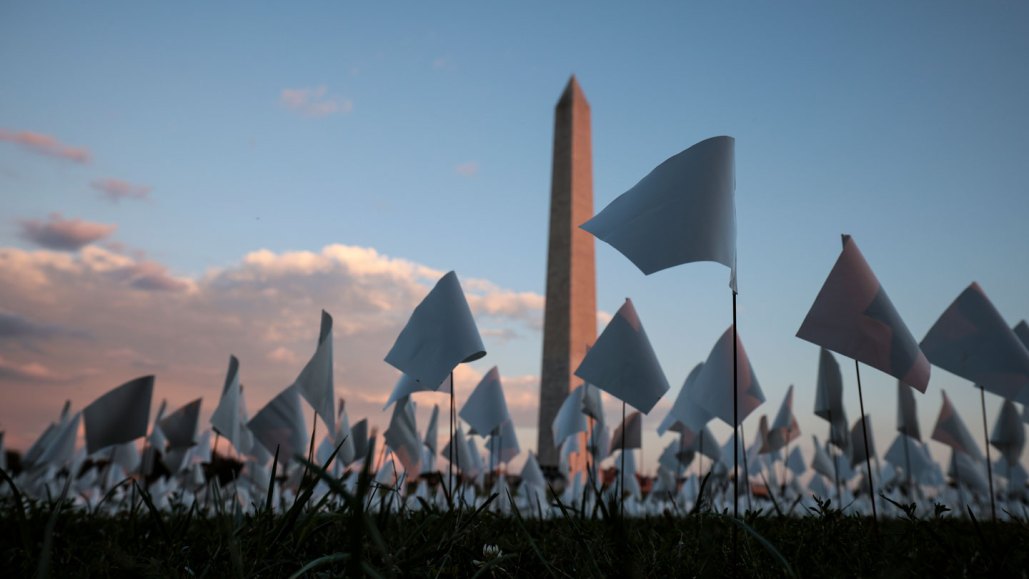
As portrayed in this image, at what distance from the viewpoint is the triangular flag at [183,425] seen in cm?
643

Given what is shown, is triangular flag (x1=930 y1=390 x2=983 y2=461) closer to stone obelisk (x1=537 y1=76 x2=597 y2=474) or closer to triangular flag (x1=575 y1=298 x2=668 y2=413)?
triangular flag (x1=575 y1=298 x2=668 y2=413)

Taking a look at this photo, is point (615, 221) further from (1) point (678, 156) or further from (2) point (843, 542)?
(2) point (843, 542)

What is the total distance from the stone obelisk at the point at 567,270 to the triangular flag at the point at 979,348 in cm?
1541

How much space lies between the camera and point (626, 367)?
339 cm

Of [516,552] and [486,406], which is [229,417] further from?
[516,552]

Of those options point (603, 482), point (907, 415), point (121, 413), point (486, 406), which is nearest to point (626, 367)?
point (603, 482)

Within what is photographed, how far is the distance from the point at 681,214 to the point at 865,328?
0.83 metres

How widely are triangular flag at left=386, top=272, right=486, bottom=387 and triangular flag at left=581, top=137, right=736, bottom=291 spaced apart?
46.0 inches

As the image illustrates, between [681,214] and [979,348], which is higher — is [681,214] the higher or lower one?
the higher one

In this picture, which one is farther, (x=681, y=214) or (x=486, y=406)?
(x=486, y=406)

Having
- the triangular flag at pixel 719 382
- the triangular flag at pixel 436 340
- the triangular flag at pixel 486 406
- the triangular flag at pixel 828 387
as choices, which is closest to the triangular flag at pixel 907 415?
the triangular flag at pixel 828 387

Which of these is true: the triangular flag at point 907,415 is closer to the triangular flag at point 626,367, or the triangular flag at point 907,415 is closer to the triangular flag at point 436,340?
the triangular flag at point 626,367

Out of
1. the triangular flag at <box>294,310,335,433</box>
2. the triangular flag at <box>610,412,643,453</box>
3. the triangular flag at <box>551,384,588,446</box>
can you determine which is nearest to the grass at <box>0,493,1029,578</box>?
the triangular flag at <box>294,310,335,433</box>

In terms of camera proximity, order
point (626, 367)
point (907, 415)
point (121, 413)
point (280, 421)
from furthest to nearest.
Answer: point (907, 415) < point (280, 421) < point (121, 413) < point (626, 367)
